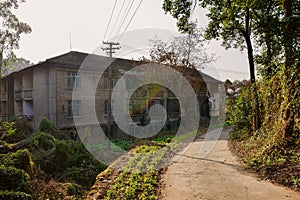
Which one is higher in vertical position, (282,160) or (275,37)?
(275,37)

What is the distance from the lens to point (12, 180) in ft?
19.9

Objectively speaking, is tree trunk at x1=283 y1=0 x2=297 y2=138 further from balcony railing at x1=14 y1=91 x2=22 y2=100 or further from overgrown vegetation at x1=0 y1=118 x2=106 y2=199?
balcony railing at x1=14 y1=91 x2=22 y2=100

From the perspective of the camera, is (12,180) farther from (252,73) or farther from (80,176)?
(252,73)

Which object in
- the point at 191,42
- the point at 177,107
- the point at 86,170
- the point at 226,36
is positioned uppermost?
the point at 191,42

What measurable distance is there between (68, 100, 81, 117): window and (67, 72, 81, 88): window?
4.23ft

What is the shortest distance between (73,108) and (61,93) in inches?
61.0

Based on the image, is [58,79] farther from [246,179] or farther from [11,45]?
[246,179]

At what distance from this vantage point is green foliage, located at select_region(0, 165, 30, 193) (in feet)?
19.6

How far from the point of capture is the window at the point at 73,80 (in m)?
18.8

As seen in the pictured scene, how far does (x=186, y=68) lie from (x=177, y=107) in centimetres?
503

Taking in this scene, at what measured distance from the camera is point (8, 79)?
22.6 meters

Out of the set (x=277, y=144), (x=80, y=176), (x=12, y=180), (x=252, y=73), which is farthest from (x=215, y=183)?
(x=252, y=73)

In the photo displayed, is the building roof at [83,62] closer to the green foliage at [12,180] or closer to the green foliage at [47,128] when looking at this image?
the green foliage at [47,128]

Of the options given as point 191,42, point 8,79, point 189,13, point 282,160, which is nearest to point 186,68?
point 191,42
